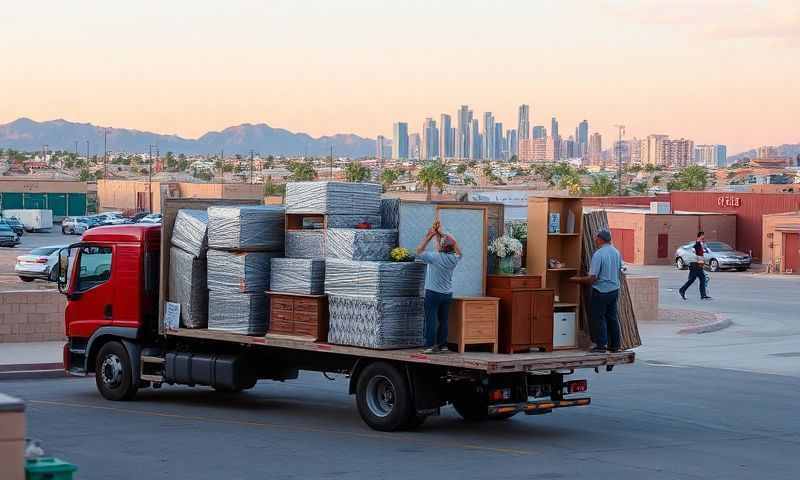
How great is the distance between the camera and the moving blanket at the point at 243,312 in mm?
17078

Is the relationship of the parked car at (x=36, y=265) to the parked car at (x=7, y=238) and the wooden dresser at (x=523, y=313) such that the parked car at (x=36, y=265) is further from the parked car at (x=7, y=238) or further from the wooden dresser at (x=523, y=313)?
the parked car at (x=7, y=238)

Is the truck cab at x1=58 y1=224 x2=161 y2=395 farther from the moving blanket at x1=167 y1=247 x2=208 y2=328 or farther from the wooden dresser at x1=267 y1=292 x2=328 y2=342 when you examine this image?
the wooden dresser at x1=267 y1=292 x2=328 y2=342

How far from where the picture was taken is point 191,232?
18.1 metres

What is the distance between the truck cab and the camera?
18.7 meters

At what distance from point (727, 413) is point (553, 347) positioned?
3648 mm

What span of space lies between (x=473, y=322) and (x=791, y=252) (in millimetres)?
53006

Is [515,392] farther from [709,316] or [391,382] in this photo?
[709,316]

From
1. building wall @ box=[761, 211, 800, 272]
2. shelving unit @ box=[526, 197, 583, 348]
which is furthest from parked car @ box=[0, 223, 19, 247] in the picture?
shelving unit @ box=[526, 197, 583, 348]

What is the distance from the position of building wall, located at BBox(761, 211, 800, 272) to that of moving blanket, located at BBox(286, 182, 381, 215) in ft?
170

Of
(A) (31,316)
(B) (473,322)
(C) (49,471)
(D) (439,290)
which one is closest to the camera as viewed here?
(C) (49,471)

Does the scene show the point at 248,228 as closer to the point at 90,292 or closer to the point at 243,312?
the point at 243,312

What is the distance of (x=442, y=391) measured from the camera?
1570 centimetres

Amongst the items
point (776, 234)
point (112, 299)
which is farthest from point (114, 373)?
point (776, 234)

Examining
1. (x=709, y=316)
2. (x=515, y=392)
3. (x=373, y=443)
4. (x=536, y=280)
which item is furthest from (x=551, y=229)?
(x=709, y=316)
